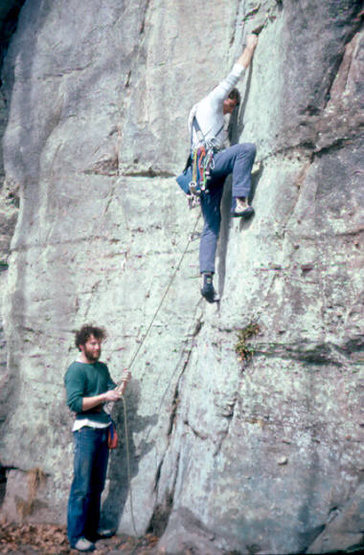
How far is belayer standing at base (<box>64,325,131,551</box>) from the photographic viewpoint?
4.85 m

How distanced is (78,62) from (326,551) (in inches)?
254

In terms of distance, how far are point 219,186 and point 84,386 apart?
2.40m

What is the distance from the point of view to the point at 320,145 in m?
4.55

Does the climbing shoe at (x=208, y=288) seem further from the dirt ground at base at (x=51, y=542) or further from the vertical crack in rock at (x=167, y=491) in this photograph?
the dirt ground at base at (x=51, y=542)

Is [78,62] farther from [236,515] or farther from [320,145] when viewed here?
[236,515]

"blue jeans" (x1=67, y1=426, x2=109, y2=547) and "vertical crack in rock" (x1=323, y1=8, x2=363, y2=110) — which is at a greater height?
"vertical crack in rock" (x1=323, y1=8, x2=363, y2=110)

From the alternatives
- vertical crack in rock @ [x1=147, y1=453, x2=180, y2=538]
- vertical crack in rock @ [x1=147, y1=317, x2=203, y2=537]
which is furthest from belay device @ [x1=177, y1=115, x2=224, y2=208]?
vertical crack in rock @ [x1=147, y1=453, x2=180, y2=538]

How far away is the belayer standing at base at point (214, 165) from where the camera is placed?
4867 mm

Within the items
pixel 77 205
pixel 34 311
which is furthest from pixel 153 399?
pixel 77 205

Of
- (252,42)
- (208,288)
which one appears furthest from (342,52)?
→ (208,288)

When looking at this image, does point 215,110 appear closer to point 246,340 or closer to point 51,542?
point 246,340

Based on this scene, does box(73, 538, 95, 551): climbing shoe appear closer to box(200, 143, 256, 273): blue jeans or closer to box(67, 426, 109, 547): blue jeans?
box(67, 426, 109, 547): blue jeans

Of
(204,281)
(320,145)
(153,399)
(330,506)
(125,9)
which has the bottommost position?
(330,506)

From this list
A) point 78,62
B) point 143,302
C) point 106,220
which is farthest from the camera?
point 78,62
